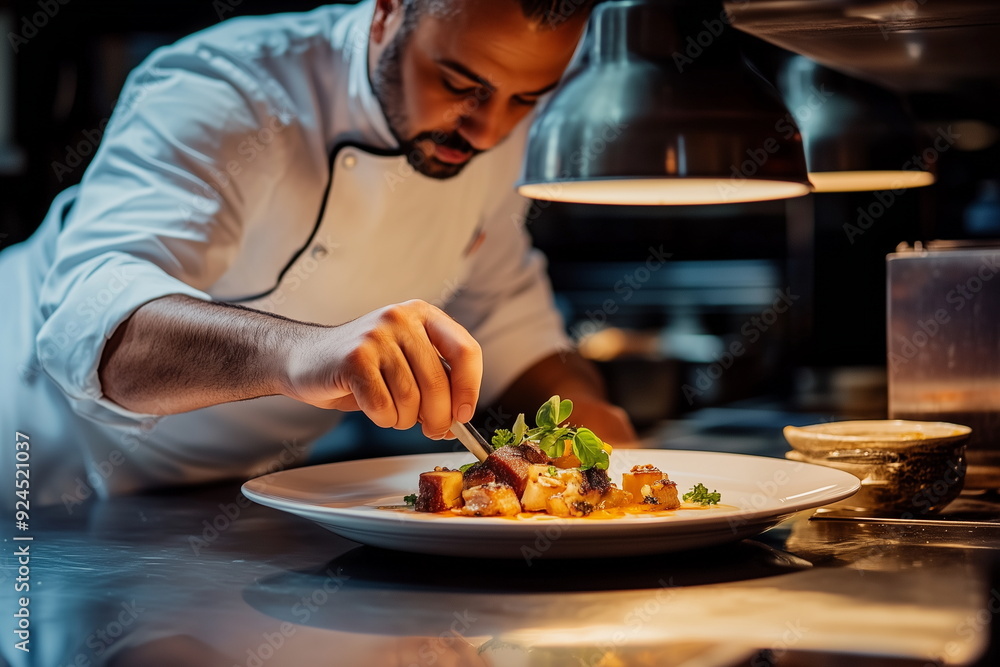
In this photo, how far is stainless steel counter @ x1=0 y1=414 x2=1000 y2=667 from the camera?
2.32 ft

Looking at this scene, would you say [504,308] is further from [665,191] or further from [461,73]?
[665,191]

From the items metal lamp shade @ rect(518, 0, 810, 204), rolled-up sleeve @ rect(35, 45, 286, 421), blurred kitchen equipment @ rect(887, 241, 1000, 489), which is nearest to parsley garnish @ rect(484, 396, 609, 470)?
metal lamp shade @ rect(518, 0, 810, 204)

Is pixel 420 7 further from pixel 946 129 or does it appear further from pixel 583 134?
pixel 946 129

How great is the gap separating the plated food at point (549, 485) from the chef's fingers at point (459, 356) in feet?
0.24

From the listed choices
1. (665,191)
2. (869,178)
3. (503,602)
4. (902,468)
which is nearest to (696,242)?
(869,178)

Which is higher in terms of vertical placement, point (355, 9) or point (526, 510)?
point (355, 9)

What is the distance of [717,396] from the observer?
15.7 feet

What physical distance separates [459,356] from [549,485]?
0.16 metres

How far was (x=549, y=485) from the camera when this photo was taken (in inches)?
40.9

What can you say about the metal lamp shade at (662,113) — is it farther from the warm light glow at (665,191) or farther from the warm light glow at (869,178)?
the warm light glow at (869,178)

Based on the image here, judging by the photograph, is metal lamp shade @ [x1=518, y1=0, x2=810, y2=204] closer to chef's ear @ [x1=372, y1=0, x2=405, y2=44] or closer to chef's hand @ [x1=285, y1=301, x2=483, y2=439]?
chef's hand @ [x1=285, y1=301, x2=483, y2=439]

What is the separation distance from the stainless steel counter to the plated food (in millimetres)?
64

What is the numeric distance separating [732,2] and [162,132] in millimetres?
907

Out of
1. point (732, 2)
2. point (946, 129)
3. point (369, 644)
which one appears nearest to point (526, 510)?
point (369, 644)
